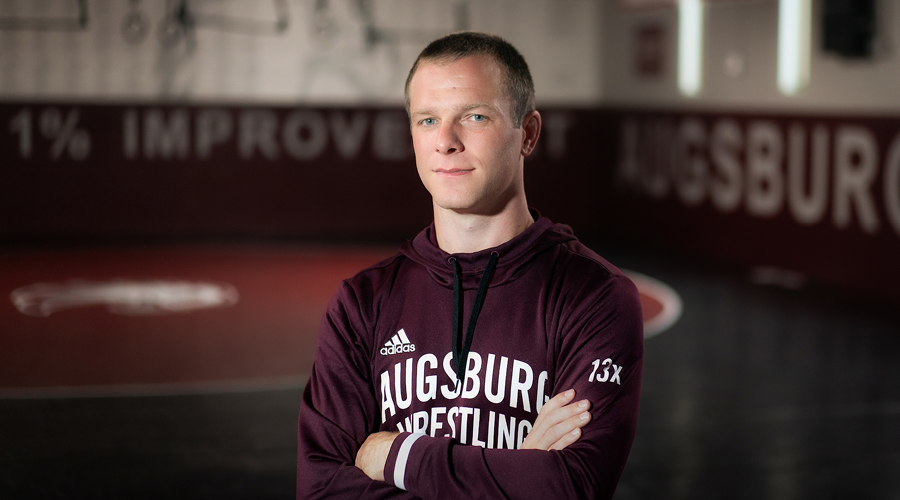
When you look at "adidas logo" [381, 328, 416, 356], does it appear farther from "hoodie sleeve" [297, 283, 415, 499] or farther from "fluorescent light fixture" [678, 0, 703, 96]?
"fluorescent light fixture" [678, 0, 703, 96]

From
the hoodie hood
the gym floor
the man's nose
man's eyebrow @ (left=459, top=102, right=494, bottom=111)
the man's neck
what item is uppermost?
man's eyebrow @ (left=459, top=102, right=494, bottom=111)

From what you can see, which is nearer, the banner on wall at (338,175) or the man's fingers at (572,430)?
the man's fingers at (572,430)

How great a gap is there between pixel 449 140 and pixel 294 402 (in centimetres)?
325

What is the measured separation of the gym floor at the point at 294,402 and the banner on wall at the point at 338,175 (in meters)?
1.56

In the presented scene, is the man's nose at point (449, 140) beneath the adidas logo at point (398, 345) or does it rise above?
above

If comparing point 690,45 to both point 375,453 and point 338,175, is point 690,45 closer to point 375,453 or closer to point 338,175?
point 338,175

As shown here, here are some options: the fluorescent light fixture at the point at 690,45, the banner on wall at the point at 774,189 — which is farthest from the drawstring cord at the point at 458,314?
the fluorescent light fixture at the point at 690,45

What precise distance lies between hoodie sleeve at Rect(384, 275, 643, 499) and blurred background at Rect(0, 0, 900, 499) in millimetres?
2049

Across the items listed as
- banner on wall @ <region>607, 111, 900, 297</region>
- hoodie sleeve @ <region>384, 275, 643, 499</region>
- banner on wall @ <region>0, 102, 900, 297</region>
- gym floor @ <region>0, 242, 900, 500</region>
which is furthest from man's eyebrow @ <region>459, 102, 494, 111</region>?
banner on wall @ <region>0, 102, 900, 297</region>

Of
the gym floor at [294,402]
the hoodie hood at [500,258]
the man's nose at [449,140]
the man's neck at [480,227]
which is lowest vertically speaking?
the gym floor at [294,402]

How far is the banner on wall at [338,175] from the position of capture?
8.69 meters

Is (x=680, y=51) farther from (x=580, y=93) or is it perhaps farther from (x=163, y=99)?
(x=163, y=99)

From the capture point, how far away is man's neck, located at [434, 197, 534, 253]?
1.63m

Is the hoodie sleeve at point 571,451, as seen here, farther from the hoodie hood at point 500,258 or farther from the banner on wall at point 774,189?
the banner on wall at point 774,189
